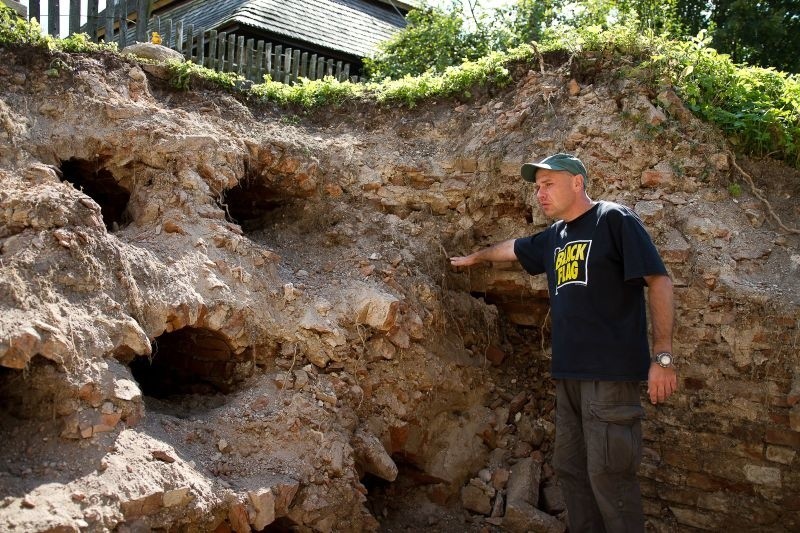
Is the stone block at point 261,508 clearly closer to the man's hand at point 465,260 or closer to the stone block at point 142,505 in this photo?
the stone block at point 142,505

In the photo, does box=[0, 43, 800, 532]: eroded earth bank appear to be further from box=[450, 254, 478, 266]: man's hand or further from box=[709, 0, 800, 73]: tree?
box=[709, 0, 800, 73]: tree

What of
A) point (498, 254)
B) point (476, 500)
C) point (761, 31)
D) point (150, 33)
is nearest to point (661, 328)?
point (498, 254)

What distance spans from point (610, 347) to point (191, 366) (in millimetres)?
2986

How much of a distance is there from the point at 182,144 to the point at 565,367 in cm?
337

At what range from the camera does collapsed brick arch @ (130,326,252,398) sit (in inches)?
191

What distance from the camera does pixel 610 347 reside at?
376 centimetres

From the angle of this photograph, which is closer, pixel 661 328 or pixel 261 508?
pixel 661 328

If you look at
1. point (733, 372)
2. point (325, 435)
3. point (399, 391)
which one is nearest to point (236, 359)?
point (325, 435)

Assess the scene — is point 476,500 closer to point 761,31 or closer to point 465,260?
point 465,260

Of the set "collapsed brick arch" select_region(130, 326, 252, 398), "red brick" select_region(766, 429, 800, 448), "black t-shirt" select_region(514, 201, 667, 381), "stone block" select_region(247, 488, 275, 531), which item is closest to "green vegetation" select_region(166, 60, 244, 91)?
"collapsed brick arch" select_region(130, 326, 252, 398)

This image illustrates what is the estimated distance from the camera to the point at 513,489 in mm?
5102

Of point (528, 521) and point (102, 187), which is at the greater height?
point (102, 187)

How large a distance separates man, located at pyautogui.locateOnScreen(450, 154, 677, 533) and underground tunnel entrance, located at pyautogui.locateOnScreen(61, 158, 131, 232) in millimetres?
3357

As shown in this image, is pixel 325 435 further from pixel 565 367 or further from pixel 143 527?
pixel 565 367
